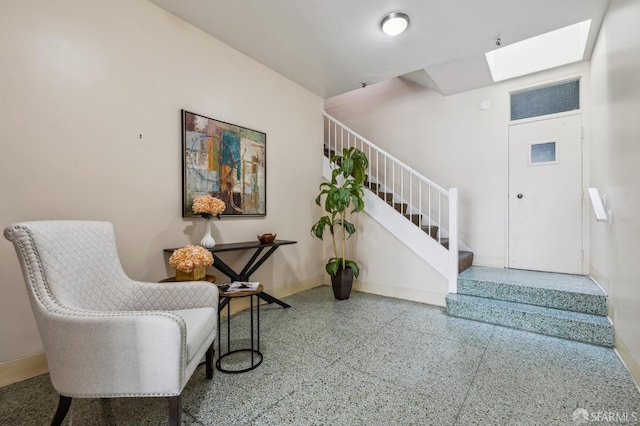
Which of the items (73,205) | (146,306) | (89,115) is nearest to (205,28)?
(89,115)

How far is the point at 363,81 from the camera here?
13.1 feet

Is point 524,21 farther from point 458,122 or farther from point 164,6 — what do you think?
point 164,6

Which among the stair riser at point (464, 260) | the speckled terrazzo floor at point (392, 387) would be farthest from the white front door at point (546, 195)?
the speckled terrazzo floor at point (392, 387)

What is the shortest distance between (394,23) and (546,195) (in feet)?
9.80

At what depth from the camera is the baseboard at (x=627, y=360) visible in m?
1.82

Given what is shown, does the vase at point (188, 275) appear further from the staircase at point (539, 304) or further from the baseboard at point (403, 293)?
the staircase at point (539, 304)

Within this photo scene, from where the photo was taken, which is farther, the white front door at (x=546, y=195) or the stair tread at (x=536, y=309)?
the white front door at (x=546, y=195)

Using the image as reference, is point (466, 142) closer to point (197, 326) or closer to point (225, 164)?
point (225, 164)

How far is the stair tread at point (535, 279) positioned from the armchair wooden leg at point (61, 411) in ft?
11.7

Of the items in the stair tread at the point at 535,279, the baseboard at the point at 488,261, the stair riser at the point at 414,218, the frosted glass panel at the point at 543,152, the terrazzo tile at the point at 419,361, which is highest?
the frosted glass panel at the point at 543,152

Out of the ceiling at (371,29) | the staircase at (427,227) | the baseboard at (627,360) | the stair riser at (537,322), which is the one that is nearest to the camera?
the baseboard at (627,360)

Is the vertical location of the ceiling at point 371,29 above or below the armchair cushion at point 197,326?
above

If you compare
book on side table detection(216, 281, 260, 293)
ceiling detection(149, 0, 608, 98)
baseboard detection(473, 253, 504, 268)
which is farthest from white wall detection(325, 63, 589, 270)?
book on side table detection(216, 281, 260, 293)

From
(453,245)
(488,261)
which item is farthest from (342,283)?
(488,261)
